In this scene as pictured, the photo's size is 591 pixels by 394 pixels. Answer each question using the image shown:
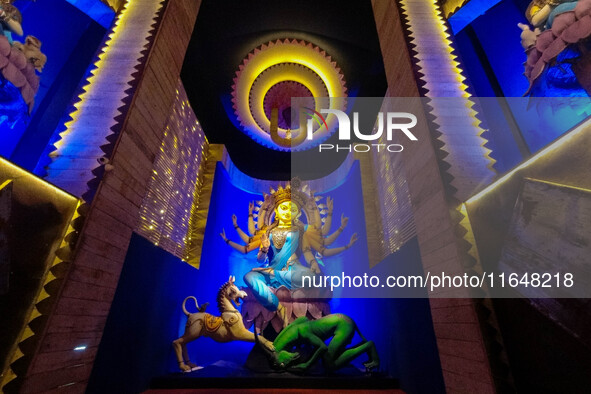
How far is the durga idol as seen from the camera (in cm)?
376

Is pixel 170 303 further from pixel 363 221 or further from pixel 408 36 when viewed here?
pixel 408 36

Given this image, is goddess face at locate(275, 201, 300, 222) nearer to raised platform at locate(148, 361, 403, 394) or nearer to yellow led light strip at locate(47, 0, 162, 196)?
raised platform at locate(148, 361, 403, 394)

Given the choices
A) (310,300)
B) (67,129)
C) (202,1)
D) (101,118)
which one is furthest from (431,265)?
(202,1)

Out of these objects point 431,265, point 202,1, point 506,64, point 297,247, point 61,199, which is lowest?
point 431,265

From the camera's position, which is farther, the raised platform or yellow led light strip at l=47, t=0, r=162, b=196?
the raised platform

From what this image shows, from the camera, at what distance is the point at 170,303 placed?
3092mm

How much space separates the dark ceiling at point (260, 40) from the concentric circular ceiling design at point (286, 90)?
15 cm

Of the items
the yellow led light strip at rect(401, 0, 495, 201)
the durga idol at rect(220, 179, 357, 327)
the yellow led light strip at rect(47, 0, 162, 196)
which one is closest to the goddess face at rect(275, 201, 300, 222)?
the durga idol at rect(220, 179, 357, 327)

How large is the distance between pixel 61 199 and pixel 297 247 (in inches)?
128

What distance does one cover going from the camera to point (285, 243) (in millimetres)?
4316

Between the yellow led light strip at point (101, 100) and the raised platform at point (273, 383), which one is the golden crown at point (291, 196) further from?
the yellow led light strip at point (101, 100)

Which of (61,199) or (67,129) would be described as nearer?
(61,199)

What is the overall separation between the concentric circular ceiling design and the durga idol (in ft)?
4.51

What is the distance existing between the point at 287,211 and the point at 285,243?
68 cm
